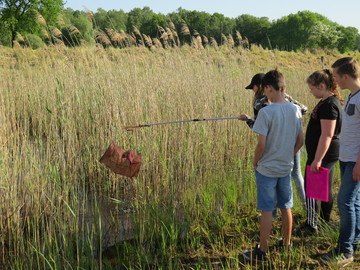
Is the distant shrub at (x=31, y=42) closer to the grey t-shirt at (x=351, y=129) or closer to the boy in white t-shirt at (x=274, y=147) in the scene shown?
the boy in white t-shirt at (x=274, y=147)

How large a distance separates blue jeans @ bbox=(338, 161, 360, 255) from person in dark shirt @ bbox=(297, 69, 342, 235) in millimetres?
187

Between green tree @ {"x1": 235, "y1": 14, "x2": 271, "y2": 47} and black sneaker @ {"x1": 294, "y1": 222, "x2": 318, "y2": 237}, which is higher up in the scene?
green tree @ {"x1": 235, "y1": 14, "x2": 271, "y2": 47}

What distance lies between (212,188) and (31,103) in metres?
2.99

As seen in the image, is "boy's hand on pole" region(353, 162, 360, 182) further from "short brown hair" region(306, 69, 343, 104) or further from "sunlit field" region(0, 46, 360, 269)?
"short brown hair" region(306, 69, 343, 104)

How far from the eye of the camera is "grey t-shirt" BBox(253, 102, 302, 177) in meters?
2.31

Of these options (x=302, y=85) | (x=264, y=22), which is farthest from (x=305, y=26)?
(x=302, y=85)

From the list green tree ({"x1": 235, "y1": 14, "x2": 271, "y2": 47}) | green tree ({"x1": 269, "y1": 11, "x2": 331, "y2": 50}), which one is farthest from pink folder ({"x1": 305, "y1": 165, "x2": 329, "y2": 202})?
green tree ({"x1": 235, "y1": 14, "x2": 271, "y2": 47})

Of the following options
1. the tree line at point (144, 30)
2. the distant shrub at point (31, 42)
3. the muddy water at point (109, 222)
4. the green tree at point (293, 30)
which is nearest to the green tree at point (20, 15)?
the tree line at point (144, 30)

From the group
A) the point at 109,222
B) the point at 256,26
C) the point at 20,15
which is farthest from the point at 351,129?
the point at 256,26

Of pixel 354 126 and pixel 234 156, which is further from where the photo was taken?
pixel 234 156

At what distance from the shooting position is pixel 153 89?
436 cm

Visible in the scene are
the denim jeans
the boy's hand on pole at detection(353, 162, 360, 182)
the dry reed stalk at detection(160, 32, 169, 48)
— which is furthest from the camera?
the dry reed stalk at detection(160, 32, 169, 48)

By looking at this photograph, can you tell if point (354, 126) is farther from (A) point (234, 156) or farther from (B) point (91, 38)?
(B) point (91, 38)

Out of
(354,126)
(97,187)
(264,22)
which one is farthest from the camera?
(264,22)
